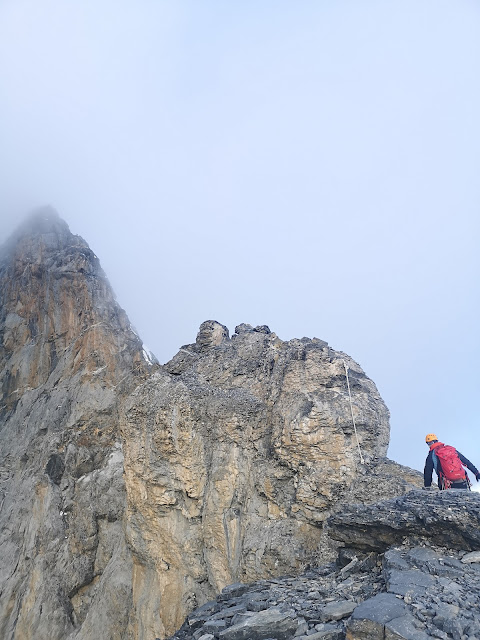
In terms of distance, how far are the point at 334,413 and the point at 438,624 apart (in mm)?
8660

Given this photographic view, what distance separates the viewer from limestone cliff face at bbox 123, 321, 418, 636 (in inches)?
525

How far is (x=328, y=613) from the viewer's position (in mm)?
7188

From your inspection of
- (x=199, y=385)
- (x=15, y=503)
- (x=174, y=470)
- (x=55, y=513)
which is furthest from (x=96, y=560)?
(x=199, y=385)

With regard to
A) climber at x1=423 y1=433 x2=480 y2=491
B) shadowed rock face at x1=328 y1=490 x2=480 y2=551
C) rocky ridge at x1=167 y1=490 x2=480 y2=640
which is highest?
climber at x1=423 y1=433 x2=480 y2=491

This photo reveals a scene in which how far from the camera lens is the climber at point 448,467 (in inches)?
405

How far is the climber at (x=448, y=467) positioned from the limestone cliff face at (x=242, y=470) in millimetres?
1472

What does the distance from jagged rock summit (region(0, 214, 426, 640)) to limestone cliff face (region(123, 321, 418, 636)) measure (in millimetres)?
47

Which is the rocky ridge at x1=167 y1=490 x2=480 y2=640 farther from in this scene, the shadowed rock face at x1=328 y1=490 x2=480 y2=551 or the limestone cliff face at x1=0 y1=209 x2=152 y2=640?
the limestone cliff face at x1=0 y1=209 x2=152 y2=640

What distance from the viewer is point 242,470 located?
15531mm

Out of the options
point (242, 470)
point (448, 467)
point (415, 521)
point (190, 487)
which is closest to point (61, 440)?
point (190, 487)

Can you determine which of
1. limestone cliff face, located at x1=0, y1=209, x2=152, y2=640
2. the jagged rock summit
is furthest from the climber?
limestone cliff face, located at x1=0, y1=209, x2=152, y2=640

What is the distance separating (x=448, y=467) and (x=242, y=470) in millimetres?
7451

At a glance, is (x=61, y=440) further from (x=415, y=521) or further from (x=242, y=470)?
(x=415, y=521)

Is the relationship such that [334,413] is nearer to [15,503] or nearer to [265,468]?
[265,468]
